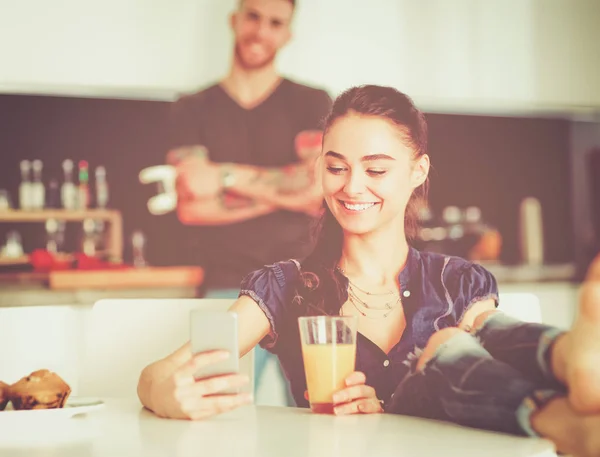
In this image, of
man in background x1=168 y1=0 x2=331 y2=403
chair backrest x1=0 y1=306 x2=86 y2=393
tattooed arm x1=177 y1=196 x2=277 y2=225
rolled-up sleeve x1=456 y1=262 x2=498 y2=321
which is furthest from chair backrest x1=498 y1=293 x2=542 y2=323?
tattooed arm x1=177 y1=196 x2=277 y2=225

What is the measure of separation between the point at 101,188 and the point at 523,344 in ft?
7.44

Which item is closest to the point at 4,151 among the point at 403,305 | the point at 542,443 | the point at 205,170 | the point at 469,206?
the point at 205,170

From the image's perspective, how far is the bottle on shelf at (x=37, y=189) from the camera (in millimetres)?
2768

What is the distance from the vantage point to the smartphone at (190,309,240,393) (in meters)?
0.94

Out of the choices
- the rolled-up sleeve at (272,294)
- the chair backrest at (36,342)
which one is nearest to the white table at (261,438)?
the rolled-up sleeve at (272,294)

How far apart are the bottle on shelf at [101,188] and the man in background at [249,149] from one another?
0.28 metres

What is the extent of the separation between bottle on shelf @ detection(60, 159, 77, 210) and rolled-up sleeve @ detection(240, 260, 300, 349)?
174 cm

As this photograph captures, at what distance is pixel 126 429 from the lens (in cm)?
92

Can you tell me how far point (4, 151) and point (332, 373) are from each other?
7.14 feet

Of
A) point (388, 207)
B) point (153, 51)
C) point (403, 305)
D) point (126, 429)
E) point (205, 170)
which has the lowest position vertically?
point (126, 429)

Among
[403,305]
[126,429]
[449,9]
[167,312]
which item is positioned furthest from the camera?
[449,9]

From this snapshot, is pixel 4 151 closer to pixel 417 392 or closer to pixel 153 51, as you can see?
pixel 153 51

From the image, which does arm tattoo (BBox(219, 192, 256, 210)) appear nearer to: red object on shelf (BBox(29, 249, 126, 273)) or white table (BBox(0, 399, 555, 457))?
red object on shelf (BBox(29, 249, 126, 273))

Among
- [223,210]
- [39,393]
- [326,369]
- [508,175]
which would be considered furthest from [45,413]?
[508,175]
